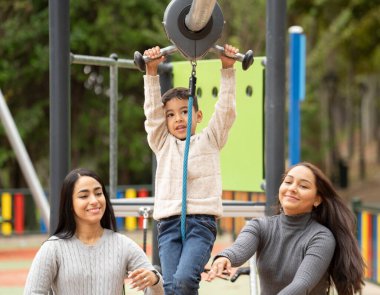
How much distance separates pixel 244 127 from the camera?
648 cm

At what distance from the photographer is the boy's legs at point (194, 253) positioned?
13.4 feet

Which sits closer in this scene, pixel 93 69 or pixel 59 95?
pixel 59 95

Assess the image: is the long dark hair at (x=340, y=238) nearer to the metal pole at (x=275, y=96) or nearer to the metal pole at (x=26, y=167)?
the metal pole at (x=275, y=96)

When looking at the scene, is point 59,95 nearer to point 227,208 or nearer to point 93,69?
point 227,208

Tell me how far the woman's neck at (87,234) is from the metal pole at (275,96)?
6.57ft

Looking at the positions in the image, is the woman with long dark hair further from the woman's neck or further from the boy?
the woman's neck

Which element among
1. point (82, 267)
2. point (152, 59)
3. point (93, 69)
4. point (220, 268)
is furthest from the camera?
point (93, 69)

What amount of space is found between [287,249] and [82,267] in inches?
33.7

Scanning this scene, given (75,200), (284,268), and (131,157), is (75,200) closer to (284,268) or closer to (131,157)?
(284,268)

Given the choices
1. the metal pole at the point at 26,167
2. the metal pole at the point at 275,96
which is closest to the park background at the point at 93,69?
the metal pole at the point at 26,167

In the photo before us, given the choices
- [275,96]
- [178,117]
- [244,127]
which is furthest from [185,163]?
[244,127]

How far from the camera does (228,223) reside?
46.9 feet

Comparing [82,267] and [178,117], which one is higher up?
[178,117]

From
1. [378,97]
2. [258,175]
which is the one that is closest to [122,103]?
[258,175]
